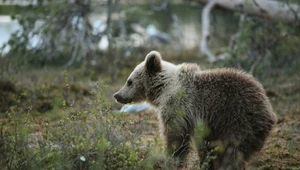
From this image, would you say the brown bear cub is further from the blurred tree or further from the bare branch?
the bare branch

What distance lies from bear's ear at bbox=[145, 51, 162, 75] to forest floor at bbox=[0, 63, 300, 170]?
0.60m

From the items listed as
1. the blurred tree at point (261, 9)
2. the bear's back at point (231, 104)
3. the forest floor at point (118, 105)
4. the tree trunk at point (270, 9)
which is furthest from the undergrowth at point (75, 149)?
the tree trunk at point (270, 9)

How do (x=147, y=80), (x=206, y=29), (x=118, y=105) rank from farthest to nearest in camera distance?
(x=206, y=29)
(x=118, y=105)
(x=147, y=80)

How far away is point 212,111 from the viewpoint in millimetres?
5887

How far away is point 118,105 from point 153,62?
10.6 feet

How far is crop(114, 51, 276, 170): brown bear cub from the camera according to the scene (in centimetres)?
566

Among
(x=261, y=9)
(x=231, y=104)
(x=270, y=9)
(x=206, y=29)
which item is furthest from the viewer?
(x=206, y=29)

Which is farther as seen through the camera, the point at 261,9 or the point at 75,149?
the point at 261,9

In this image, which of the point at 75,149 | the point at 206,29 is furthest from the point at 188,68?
the point at 206,29

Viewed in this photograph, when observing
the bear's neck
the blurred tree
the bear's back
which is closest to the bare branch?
the blurred tree

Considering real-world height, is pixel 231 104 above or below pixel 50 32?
above

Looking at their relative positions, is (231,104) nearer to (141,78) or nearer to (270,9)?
(141,78)

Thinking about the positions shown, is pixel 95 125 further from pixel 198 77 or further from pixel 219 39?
pixel 219 39

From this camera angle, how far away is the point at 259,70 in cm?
1079
